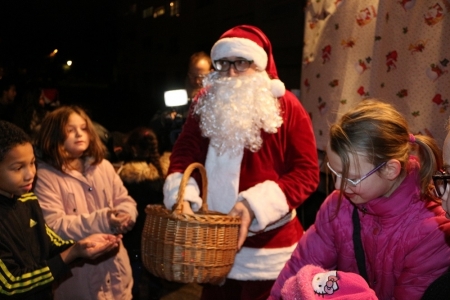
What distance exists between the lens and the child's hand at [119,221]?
2734mm

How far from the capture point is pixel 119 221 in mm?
2746

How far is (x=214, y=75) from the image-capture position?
8.85 feet

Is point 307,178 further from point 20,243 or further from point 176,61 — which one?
point 176,61

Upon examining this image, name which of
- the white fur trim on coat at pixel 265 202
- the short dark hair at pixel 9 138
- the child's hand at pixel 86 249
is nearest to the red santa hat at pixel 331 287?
the white fur trim on coat at pixel 265 202

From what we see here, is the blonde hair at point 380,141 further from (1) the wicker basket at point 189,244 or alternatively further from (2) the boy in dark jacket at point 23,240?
(2) the boy in dark jacket at point 23,240

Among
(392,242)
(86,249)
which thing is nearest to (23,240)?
(86,249)

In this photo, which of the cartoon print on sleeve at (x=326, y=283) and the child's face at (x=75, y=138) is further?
the child's face at (x=75, y=138)

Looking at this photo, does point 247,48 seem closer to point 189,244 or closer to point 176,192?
point 176,192

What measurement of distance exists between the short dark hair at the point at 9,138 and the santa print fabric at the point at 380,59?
1534mm

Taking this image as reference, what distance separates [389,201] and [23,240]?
1.50m

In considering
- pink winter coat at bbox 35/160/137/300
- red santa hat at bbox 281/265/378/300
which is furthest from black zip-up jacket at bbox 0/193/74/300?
red santa hat at bbox 281/265/378/300

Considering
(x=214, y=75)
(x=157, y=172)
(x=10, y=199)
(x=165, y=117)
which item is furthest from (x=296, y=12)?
(x=10, y=199)

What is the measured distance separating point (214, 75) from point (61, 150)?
3.14ft

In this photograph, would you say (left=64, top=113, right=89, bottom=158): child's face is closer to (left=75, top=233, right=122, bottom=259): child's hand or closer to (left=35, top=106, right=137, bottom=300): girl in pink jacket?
(left=35, top=106, right=137, bottom=300): girl in pink jacket
